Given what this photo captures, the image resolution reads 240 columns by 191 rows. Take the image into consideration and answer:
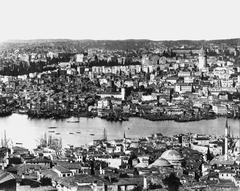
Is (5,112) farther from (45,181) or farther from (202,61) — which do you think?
(45,181)

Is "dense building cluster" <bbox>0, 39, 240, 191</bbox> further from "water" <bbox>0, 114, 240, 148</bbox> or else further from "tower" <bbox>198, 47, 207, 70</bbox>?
"water" <bbox>0, 114, 240, 148</bbox>

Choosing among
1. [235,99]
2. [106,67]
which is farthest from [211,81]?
[106,67]

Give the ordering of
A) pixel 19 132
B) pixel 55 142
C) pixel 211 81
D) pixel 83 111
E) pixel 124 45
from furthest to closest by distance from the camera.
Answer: pixel 124 45
pixel 211 81
pixel 83 111
pixel 19 132
pixel 55 142

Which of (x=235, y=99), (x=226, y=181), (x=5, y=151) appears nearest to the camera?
(x=226, y=181)


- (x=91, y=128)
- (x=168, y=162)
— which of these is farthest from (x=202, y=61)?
(x=168, y=162)

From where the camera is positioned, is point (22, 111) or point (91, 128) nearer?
point (91, 128)

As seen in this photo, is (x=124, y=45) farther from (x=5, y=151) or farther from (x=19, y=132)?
(x=5, y=151)

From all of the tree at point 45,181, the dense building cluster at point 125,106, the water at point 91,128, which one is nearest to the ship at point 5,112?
the dense building cluster at point 125,106

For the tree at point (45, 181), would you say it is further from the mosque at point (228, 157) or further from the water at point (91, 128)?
the water at point (91, 128)
